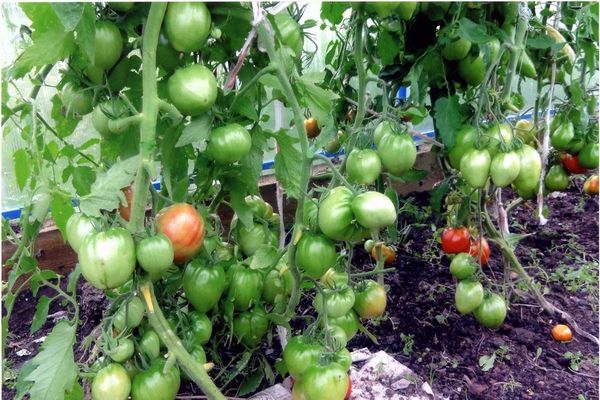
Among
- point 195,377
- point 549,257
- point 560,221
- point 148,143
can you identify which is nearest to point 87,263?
point 148,143

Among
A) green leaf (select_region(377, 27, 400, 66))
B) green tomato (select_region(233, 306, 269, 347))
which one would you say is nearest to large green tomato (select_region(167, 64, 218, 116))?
green tomato (select_region(233, 306, 269, 347))

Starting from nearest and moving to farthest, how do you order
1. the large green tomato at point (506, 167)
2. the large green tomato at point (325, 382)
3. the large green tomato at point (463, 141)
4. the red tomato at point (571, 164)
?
the large green tomato at point (325, 382) → the large green tomato at point (506, 167) → the large green tomato at point (463, 141) → the red tomato at point (571, 164)

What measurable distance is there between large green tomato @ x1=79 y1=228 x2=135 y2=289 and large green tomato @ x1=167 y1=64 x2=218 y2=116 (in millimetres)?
212

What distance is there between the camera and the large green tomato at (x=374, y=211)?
885mm

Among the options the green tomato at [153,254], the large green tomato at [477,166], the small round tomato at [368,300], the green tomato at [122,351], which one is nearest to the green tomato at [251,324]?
the small round tomato at [368,300]

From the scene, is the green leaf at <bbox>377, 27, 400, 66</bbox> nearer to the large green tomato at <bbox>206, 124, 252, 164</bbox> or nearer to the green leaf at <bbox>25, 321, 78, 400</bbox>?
the large green tomato at <bbox>206, 124, 252, 164</bbox>

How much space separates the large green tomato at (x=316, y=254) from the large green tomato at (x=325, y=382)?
0.18 meters

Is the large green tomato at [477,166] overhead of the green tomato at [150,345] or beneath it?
overhead

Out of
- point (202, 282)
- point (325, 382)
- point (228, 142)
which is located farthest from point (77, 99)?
point (325, 382)

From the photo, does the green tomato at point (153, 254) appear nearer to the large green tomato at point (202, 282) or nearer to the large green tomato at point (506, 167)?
the large green tomato at point (202, 282)

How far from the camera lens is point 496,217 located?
76.4 inches

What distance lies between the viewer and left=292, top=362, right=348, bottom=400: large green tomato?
1033mm

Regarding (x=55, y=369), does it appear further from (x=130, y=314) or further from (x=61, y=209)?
(x=61, y=209)

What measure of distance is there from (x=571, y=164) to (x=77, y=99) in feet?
5.41
